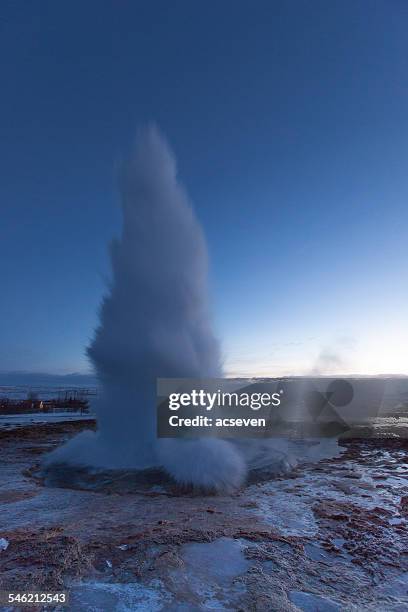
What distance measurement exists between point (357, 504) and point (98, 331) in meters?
12.1

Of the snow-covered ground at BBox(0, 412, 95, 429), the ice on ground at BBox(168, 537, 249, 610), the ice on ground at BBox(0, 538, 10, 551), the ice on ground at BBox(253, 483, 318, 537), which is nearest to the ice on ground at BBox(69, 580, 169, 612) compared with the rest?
the ice on ground at BBox(168, 537, 249, 610)

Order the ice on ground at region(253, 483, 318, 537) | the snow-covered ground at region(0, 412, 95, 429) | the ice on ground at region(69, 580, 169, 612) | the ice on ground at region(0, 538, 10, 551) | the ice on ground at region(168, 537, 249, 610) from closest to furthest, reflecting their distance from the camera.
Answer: the ice on ground at region(69, 580, 169, 612), the ice on ground at region(168, 537, 249, 610), the ice on ground at region(0, 538, 10, 551), the ice on ground at region(253, 483, 318, 537), the snow-covered ground at region(0, 412, 95, 429)

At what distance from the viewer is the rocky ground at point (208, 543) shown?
16.2ft

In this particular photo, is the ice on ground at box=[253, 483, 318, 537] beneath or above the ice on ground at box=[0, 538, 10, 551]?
beneath

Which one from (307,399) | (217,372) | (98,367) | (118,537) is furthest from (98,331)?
(307,399)

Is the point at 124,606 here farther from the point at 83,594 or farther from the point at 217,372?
the point at 217,372

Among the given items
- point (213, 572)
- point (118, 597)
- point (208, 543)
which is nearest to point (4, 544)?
point (118, 597)

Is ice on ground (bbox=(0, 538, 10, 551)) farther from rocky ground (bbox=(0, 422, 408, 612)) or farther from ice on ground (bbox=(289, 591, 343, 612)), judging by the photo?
ice on ground (bbox=(289, 591, 343, 612))

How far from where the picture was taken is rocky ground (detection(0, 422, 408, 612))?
16.2ft

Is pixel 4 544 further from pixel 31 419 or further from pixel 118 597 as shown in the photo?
pixel 31 419

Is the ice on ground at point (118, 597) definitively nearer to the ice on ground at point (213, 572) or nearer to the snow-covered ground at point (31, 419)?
the ice on ground at point (213, 572)

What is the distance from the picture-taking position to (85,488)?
10.7 m

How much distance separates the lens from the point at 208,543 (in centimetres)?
656

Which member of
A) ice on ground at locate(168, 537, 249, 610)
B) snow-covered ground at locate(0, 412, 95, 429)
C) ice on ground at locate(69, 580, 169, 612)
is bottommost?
snow-covered ground at locate(0, 412, 95, 429)
